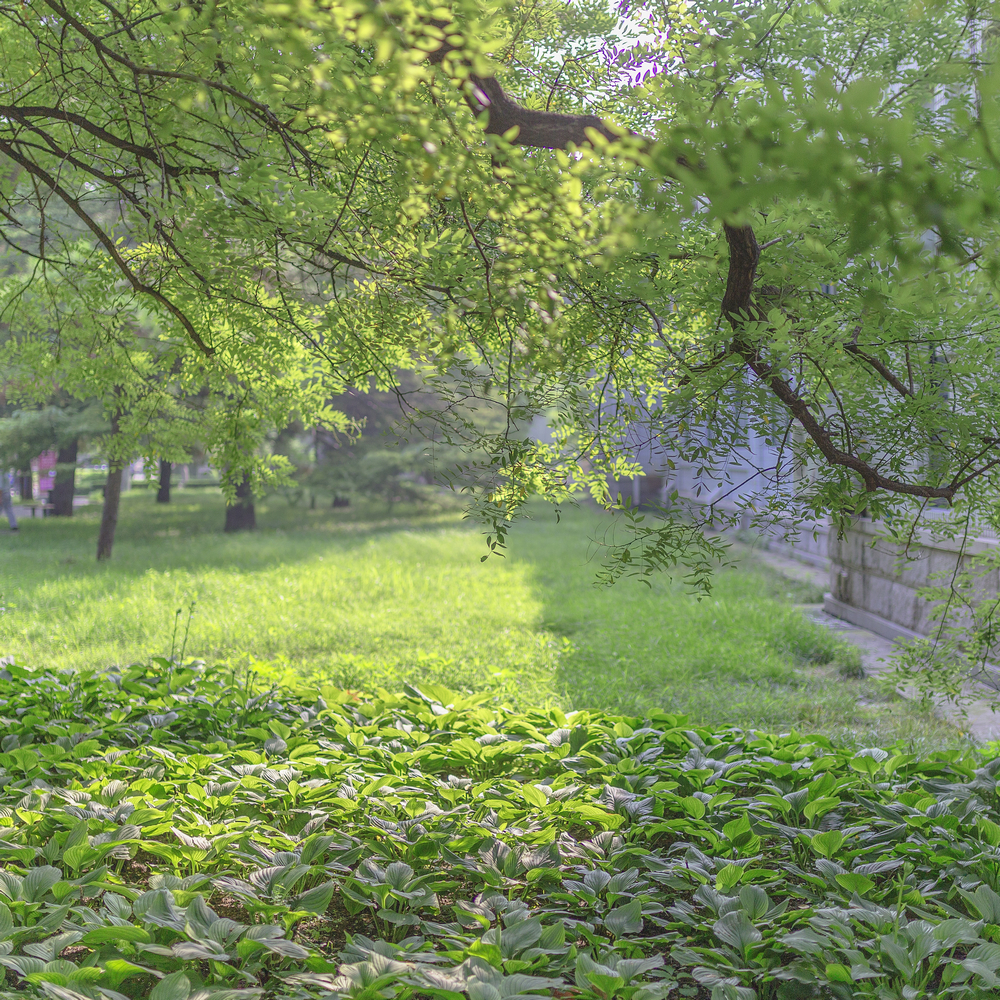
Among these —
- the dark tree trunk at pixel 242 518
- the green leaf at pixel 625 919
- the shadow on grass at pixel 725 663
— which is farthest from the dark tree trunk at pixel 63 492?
the green leaf at pixel 625 919

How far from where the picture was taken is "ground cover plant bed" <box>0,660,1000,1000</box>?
6.51 feet

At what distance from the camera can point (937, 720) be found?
5.56 metres

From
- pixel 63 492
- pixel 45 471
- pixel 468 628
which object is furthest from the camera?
pixel 45 471

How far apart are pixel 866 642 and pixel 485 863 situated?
261 inches

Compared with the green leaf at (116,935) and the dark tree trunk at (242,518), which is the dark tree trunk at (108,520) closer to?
the dark tree trunk at (242,518)

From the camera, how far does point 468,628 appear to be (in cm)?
829

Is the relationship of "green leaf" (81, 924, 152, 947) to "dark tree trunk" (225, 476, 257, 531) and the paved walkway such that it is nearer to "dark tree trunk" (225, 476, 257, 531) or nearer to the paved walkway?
the paved walkway

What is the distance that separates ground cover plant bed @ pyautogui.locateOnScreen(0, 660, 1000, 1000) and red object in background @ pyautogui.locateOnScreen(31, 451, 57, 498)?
2004 centimetres

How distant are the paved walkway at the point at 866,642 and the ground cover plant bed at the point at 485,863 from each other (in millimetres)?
1072

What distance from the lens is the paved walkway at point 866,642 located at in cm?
538

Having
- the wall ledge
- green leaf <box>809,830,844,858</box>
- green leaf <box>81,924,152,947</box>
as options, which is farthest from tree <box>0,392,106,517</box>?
green leaf <box>809,830,844,858</box>

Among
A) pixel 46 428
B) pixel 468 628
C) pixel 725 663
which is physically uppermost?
pixel 46 428

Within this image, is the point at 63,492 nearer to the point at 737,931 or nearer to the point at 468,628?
the point at 468,628

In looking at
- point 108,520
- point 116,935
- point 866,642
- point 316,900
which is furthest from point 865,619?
point 108,520
